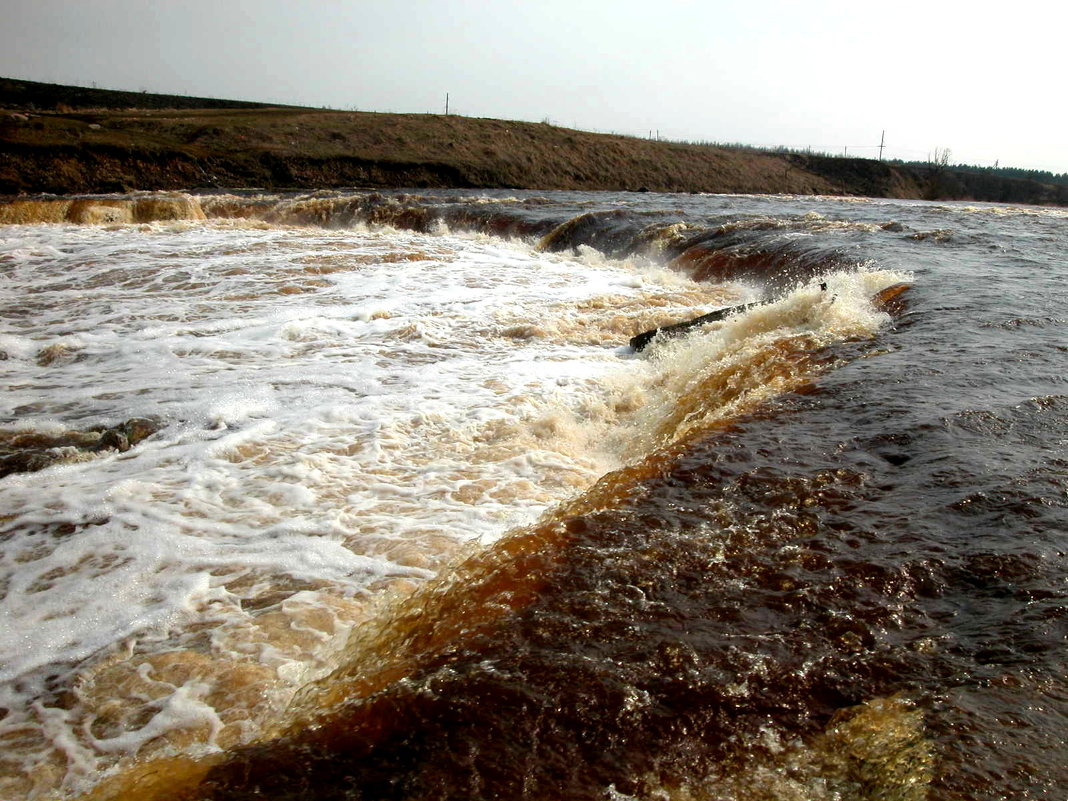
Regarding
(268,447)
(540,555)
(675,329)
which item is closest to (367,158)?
(675,329)

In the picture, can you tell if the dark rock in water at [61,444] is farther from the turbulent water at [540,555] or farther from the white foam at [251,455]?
the white foam at [251,455]

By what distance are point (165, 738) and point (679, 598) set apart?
6.85 feet

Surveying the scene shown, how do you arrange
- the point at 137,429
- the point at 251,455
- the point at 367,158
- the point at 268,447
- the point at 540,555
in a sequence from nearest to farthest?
the point at 540,555
the point at 251,455
the point at 268,447
the point at 137,429
the point at 367,158

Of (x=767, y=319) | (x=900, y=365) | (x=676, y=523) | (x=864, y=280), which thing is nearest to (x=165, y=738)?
(x=676, y=523)

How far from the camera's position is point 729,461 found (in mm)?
4324

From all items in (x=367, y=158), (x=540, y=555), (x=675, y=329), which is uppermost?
(x=367, y=158)

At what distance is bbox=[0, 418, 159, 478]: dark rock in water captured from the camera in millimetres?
4891

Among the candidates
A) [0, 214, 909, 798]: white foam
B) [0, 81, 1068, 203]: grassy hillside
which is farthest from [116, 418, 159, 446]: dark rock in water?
[0, 81, 1068, 203]: grassy hillside

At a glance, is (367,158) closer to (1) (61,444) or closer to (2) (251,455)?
(1) (61,444)

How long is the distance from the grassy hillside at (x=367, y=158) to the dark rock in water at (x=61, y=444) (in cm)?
2154

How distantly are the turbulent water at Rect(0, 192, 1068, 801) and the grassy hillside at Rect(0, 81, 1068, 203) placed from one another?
63.8ft

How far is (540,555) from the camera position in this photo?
3.42m

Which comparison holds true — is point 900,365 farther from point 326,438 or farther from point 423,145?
point 423,145

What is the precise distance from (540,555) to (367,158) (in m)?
31.4
